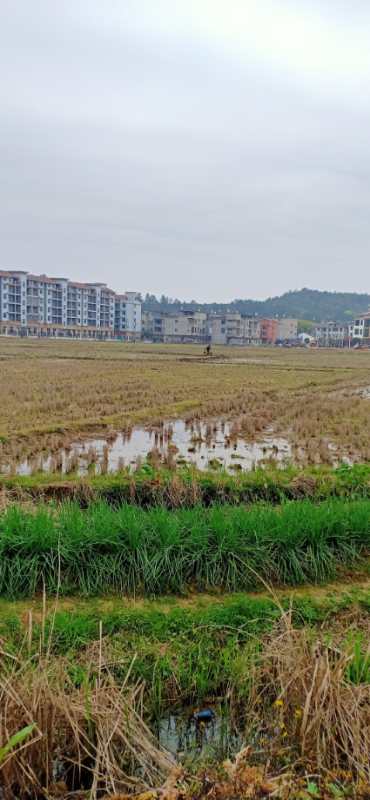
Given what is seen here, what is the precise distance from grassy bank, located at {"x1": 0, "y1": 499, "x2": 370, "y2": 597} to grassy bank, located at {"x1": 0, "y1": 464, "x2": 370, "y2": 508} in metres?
1.63

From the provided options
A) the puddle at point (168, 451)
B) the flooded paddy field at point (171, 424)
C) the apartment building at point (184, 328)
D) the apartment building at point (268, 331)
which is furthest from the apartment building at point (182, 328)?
the puddle at point (168, 451)

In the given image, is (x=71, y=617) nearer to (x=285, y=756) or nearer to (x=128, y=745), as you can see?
(x=128, y=745)

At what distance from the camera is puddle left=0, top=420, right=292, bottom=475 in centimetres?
1007

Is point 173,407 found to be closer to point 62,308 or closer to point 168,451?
point 168,451

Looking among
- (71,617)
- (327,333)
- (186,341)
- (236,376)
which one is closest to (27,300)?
(186,341)

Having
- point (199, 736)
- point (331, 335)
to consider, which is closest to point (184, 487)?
point (199, 736)

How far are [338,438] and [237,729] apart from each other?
10.5 metres

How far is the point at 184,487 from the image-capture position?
8.33 m

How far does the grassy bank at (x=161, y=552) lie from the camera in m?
5.82

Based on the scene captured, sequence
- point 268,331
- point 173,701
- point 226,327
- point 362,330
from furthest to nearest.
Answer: point 268,331, point 226,327, point 362,330, point 173,701

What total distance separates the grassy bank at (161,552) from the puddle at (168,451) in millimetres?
3306

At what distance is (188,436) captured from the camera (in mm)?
13453

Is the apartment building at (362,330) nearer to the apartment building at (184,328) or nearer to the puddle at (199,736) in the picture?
the apartment building at (184,328)

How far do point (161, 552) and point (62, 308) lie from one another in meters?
123
